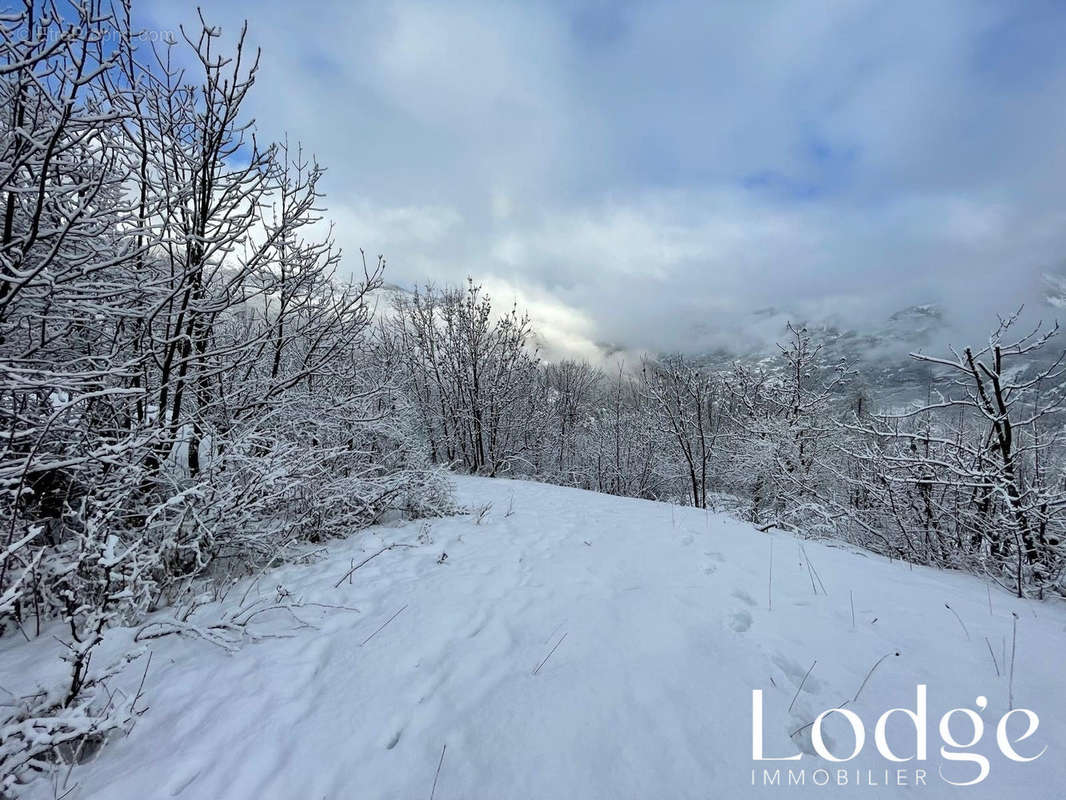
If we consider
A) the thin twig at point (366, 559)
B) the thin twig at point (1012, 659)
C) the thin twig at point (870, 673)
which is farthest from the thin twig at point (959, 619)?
the thin twig at point (366, 559)

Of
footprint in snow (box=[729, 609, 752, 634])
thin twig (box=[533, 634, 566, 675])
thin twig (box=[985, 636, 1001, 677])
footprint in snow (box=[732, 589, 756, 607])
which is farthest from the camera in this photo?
footprint in snow (box=[732, 589, 756, 607])

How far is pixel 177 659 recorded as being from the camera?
2498 mm

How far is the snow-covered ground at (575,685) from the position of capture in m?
1.67

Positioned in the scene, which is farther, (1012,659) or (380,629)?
(380,629)

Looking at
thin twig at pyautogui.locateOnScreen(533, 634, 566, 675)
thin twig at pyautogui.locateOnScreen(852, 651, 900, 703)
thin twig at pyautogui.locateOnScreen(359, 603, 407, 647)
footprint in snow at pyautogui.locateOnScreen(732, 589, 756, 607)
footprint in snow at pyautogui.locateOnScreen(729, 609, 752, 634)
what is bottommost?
thin twig at pyautogui.locateOnScreen(359, 603, 407, 647)

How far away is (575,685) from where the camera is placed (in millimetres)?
2191

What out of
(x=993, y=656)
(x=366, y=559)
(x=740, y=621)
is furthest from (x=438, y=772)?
(x=993, y=656)

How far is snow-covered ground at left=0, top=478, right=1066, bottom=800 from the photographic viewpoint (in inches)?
Answer: 65.7

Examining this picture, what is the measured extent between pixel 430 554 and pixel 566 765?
9.91ft

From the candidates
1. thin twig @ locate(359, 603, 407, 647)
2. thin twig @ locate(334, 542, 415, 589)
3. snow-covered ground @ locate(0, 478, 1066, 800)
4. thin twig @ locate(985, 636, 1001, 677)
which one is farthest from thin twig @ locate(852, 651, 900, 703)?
thin twig @ locate(334, 542, 415, 589)

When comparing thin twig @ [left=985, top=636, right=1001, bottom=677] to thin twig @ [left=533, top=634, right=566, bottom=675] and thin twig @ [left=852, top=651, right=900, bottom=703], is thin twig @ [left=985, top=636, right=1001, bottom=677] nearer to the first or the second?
thin twig @ [left=852, top=651, right=900, bottom=703]

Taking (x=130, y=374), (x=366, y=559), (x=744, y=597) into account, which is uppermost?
(x=130, y=374)

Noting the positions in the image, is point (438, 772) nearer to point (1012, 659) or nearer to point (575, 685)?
point (575, 685)

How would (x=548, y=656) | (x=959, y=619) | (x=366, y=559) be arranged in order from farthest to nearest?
(x=366, y=559)
(x=959, y=619)
(x=548, y=656)
